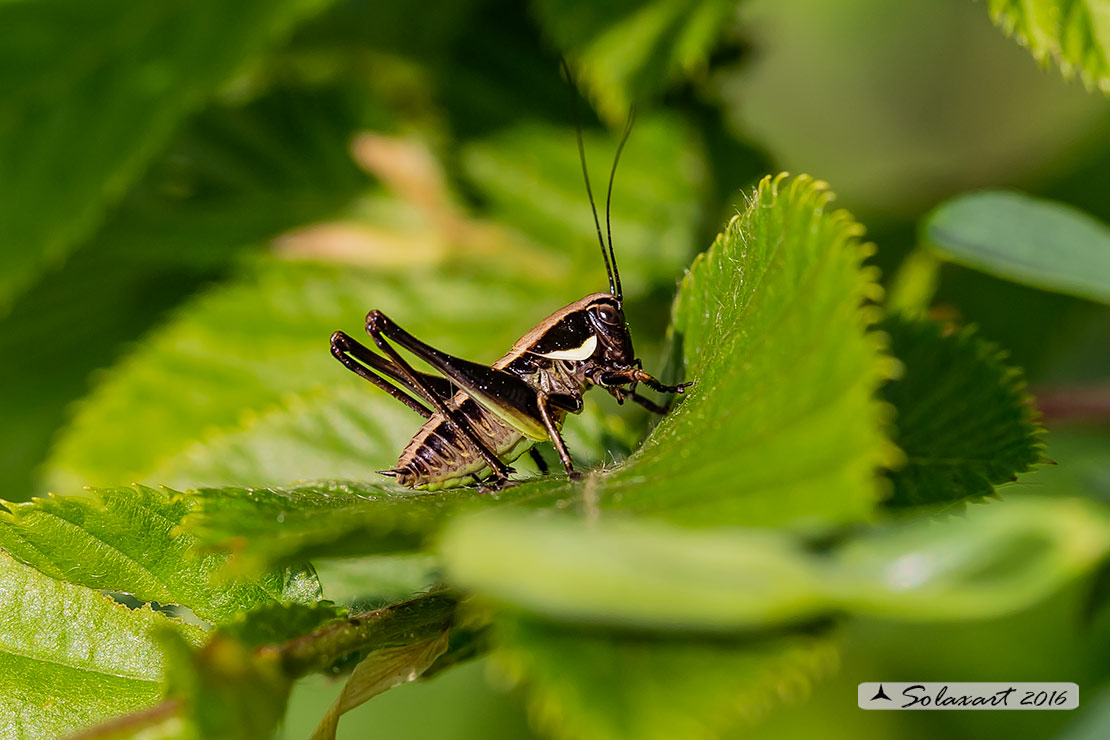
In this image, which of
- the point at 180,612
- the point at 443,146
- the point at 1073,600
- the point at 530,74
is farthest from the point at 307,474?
the point at 1073,600

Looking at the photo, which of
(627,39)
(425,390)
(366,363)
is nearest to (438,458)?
(425,390)

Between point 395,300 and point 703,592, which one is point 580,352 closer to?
point 395,300

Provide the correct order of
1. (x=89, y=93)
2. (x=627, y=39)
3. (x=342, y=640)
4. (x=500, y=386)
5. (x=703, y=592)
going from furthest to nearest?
(x=89, y=93) < (x=627, y=39) < (x=500, y=386) < (x=342, y=640) < (x=703, y=592)

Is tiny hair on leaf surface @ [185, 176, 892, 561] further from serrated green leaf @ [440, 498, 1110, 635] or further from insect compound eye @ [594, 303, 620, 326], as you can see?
insect compound eye @ [594, 303, 620, 326]

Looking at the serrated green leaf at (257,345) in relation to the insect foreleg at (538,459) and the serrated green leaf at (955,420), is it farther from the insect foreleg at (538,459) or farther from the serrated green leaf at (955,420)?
the serrated green leaf at (955,420)

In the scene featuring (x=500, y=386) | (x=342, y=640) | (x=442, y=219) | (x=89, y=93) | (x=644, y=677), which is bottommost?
(x=644, y=677)

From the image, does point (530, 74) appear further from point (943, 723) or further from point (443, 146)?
point (943, 723)

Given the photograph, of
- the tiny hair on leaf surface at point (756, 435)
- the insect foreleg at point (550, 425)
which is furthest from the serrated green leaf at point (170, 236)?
the tiny hair on leaf surface at point (756, 435)
